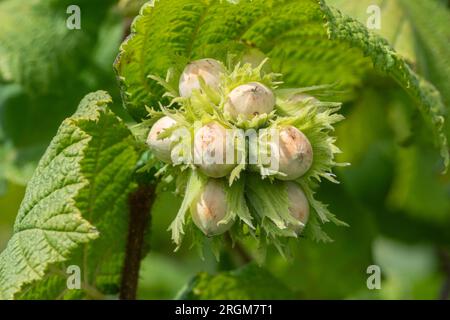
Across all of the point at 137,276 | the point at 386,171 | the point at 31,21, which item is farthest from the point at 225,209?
the point at 386,171

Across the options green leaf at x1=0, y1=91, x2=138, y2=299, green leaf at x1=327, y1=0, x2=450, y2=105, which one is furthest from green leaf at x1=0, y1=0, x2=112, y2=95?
green leaf at x1=327, y1=0, x2=450, y2=105

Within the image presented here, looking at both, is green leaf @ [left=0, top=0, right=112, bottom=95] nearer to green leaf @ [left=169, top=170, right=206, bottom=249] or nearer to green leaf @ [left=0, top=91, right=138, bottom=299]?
green leaf @ [left=0, top=91, right=138, bottom=299]

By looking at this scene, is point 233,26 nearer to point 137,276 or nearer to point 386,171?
point 137,276

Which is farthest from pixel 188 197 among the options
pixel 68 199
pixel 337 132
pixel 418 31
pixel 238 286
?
pixel 337 132

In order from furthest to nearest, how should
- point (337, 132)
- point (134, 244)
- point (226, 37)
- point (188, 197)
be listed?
point (337, 132) < point (134, 244) < point (226, 37) < point (188, 197)

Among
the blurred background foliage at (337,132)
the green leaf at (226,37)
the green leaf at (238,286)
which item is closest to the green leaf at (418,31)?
the blurred background foliage at (337,132)

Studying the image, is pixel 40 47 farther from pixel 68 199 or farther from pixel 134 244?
pixel 68 199
